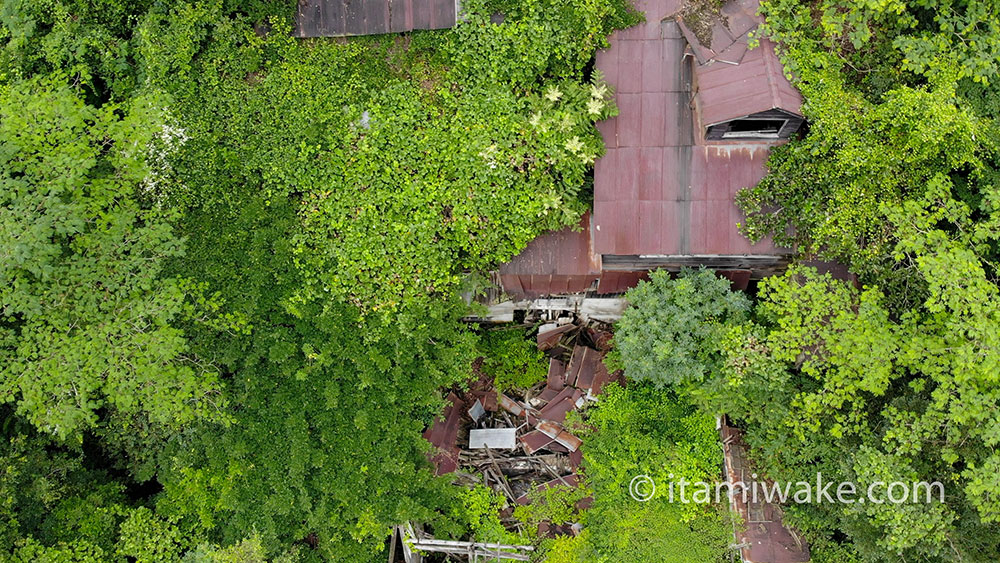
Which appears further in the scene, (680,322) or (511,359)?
(511,359)

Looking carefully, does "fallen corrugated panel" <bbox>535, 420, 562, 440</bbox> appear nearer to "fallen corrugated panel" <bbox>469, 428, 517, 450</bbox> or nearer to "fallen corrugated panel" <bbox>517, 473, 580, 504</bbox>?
"fallen corrugated panel" <bbox>469, 428, 517, 450</bbox>

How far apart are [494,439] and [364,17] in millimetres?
9834

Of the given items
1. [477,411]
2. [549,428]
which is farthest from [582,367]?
[477,411]

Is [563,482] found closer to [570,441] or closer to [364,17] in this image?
[570,441]

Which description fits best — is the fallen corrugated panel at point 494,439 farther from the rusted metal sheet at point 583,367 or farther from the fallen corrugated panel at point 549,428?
the rusted metal sheet at point 583,367

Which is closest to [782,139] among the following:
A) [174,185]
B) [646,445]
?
[646,445]

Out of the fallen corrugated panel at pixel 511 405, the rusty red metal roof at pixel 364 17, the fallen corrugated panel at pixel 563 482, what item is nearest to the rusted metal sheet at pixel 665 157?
the rusty red metal roof at pixel 364 17

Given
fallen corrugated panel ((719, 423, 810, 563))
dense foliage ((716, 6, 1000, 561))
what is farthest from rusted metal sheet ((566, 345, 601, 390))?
dense foliage ((716, 6, 1000, 561))

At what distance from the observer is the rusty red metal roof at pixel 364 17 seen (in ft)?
39.7

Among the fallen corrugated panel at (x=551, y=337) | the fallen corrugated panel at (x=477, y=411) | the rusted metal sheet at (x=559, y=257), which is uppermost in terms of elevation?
the rusted metal sheet at (x=559, y=257)

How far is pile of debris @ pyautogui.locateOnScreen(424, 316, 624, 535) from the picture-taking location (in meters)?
14.7

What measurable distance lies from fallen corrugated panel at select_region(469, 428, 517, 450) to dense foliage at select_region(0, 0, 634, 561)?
2.54 meters

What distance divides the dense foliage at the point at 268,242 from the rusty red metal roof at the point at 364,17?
0.79ft

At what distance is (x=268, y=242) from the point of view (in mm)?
11734
